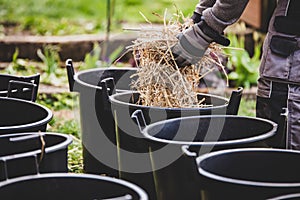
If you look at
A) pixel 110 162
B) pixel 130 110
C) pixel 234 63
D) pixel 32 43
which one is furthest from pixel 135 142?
pixel 32 43

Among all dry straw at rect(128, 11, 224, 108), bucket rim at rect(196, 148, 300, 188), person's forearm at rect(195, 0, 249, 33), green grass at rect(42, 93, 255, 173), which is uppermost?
person's forearm at rect(195, 0, 249, 33)

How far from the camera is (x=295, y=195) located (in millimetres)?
2396

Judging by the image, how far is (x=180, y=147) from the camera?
2941 millimetres

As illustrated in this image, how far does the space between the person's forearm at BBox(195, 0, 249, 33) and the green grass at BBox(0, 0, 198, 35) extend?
472 cm

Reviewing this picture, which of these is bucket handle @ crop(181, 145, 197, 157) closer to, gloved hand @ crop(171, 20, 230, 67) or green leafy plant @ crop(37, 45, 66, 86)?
gloved hand @ crop(171, 20, 230, 67)

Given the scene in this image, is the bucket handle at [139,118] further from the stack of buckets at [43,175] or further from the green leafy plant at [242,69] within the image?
the green leafy plant at [242,69]

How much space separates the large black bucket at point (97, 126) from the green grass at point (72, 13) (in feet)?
13.5

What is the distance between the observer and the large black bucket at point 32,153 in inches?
108

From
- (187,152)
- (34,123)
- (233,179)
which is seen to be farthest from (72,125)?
(233,179)

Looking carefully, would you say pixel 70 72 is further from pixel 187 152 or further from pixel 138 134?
pixel 187 152

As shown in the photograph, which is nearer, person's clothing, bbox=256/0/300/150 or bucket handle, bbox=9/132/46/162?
bucket handle, bbox=9/132/46/162

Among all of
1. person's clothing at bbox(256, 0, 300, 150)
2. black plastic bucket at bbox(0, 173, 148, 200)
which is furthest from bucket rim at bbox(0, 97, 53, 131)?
person's clothing at bbox(256, 0, 300, 150)

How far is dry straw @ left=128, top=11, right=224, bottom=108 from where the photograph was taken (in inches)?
152

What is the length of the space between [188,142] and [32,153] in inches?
23.5
